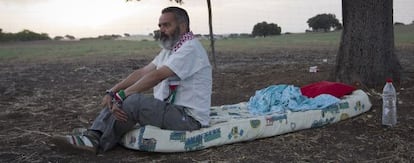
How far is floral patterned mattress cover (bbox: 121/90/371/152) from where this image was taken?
4.53 metres

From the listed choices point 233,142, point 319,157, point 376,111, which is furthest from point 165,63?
point 376,111

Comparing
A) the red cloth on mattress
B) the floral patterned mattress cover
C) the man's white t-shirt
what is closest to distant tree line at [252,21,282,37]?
the red cloth on mattress

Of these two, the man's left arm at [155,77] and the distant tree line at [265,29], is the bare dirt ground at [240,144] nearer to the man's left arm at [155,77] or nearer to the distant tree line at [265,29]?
the man's left arm at [155,77]

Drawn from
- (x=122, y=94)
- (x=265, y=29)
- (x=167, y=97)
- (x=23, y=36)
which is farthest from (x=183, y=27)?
(x=23, y=36)

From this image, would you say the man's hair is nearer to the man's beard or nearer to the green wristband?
the man's beard

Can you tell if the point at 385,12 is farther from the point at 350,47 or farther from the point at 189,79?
the point at 189,79

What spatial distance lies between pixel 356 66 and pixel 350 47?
0.30m

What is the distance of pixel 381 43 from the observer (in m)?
7.22

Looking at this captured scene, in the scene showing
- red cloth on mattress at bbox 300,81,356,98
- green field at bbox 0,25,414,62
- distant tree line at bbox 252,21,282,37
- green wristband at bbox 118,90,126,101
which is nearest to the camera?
green wristband at bbox 118,90,126,101

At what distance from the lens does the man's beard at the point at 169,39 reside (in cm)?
446

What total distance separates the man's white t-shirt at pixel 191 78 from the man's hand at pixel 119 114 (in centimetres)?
41

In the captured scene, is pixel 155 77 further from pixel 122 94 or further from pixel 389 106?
pixel 389 106

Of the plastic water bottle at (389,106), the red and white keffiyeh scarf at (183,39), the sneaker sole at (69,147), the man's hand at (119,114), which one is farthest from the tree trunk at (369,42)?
the sneaker sole at (69,147)

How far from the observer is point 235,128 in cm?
482
